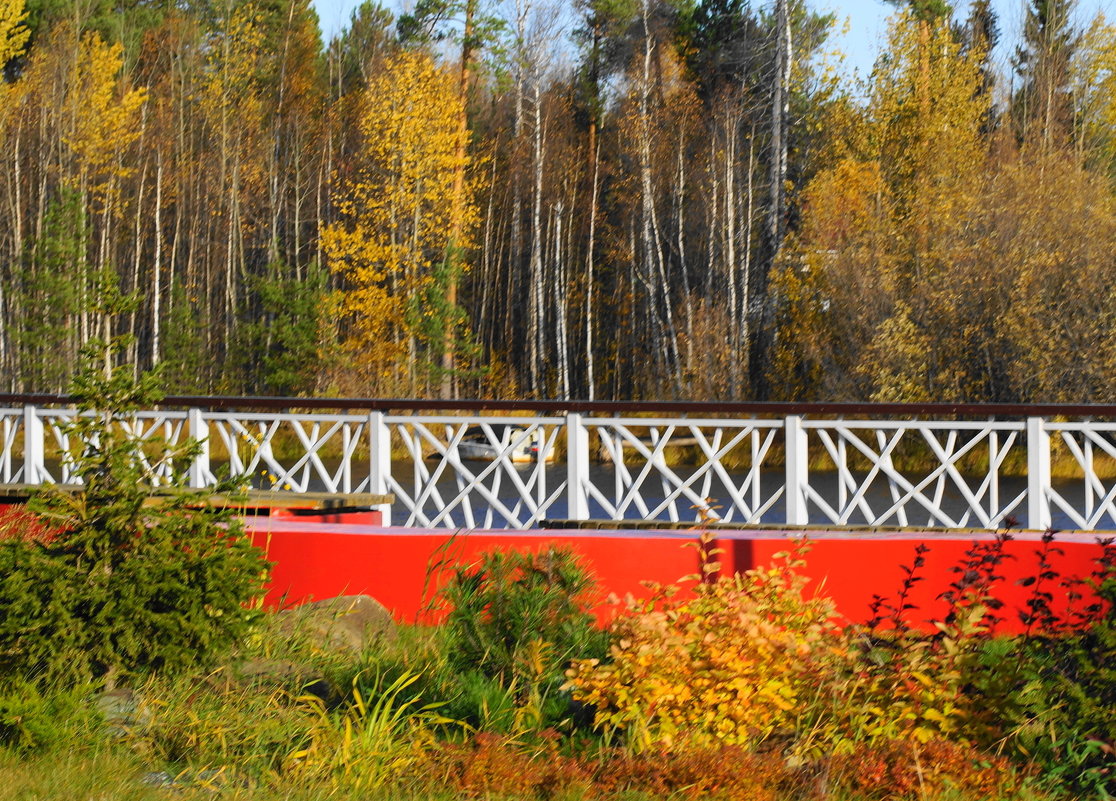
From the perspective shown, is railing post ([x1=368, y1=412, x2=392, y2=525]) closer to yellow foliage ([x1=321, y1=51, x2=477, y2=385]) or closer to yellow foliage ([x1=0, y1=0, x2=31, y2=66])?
yellow foliage ([x1=321, y1=51, x2=477, y2=385])

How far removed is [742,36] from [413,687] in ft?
99.2

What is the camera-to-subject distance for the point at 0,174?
33.2 meters

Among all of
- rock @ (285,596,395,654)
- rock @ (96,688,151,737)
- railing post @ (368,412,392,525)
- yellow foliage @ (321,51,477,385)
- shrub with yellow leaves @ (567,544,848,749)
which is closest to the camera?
shrub with yellow leaves @ (567,544,848,749)

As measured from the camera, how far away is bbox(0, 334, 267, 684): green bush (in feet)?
14.6

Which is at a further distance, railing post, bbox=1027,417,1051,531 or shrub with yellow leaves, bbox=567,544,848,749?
railing post, bbox=1027,417,1051,531

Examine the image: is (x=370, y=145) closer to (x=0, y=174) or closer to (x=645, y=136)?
(x=645, y=136)

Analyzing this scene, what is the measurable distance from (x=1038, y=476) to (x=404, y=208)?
75.8 feet

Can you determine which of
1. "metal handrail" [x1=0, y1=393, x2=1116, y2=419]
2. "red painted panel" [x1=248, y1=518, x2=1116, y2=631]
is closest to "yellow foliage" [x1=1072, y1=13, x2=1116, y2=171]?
"metal handrail" [x1=0, y1=393, x2=1116, y2=419]

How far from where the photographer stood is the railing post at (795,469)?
7570mm

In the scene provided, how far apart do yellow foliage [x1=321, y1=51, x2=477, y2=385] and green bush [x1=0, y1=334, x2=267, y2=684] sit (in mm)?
23719

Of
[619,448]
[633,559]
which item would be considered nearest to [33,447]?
[619,448]

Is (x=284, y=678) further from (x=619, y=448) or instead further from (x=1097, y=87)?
(x=1097, y=87)

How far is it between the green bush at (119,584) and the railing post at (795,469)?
3710 millimetres

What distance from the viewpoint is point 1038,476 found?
736 cm
